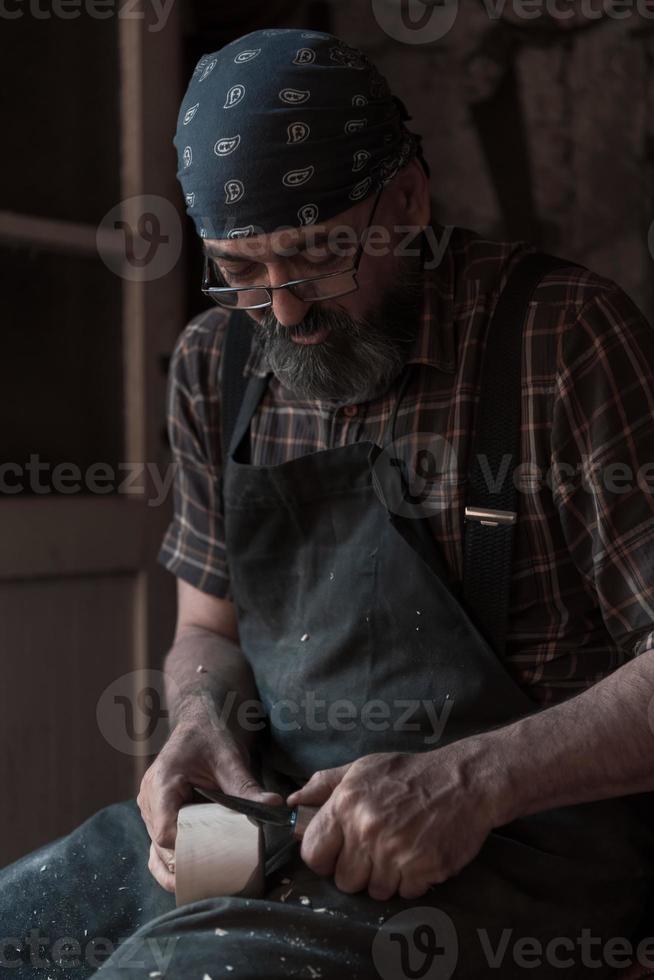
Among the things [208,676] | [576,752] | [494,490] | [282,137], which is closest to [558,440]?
[494,490]

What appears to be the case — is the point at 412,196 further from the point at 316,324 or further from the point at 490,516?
the point at 490,516

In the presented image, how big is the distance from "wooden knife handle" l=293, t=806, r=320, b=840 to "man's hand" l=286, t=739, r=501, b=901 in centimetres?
2

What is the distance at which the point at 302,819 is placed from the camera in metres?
1.22

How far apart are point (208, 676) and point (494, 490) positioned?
519 mm

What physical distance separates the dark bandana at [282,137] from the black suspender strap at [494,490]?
0.28m

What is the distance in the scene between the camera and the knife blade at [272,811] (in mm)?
1217

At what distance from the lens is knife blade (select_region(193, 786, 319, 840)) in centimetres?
122

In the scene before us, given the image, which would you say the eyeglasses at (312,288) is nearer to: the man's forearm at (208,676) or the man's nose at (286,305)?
the man's nose at (286,305)

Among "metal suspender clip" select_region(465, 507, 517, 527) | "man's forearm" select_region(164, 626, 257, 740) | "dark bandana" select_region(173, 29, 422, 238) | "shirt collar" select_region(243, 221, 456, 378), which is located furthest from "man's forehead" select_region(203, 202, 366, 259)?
"man's forearm" select_region(164, 626, 257, 740)

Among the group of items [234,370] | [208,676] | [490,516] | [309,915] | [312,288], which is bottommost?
[309,915]

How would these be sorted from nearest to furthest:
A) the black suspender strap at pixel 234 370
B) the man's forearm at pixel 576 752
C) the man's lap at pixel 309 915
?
the man's lap at pixel 309 915, the man's forearm at pixel 576 752, the black suspender strap at pixel 234 370

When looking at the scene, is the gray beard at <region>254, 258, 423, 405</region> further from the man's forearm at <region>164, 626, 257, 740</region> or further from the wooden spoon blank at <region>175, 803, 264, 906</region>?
the wooden spoon blank at <region>175, 803, 264, 906</region>

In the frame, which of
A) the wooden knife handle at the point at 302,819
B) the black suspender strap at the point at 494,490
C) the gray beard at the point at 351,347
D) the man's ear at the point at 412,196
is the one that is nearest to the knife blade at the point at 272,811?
the wooden knife handle at the point at 302,819

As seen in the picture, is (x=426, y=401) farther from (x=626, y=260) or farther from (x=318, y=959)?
(x=626, y=260)
